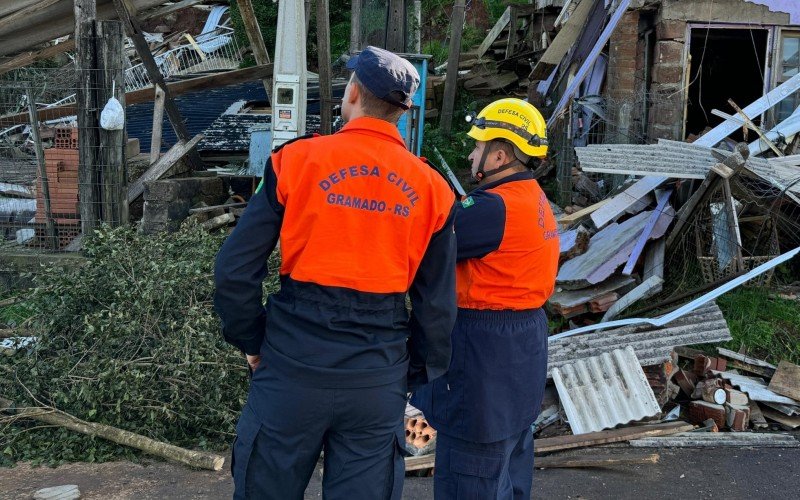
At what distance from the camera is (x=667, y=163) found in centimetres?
660

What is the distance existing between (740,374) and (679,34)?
473cm

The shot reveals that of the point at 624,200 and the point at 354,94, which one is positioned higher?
the point at 354,94

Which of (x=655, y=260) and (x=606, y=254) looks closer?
(x=655, y=260)

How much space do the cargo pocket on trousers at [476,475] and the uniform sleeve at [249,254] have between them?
3.69ft

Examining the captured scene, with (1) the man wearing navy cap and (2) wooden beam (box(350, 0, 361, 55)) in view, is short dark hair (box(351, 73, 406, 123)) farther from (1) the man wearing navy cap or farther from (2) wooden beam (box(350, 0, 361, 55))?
(2) wooden beam (box(350, 0, 361, 55))

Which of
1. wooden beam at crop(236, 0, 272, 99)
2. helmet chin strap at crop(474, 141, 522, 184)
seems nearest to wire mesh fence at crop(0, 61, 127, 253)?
wooden beam at crop(236, 0, 272, 99)

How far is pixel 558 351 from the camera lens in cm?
587

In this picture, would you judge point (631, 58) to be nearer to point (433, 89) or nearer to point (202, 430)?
point (433, 89)

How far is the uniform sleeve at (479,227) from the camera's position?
120 inches

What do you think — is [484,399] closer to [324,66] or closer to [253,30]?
[324,66]

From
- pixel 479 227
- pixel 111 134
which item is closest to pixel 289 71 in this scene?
pixel 111 134

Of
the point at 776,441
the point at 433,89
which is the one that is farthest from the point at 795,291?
the point at 433,89

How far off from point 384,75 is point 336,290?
0.72 meters

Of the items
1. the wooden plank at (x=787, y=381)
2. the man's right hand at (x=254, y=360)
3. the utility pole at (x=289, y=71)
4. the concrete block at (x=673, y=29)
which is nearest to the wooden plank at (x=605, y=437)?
the wooden plank at (x=787, y=381)
